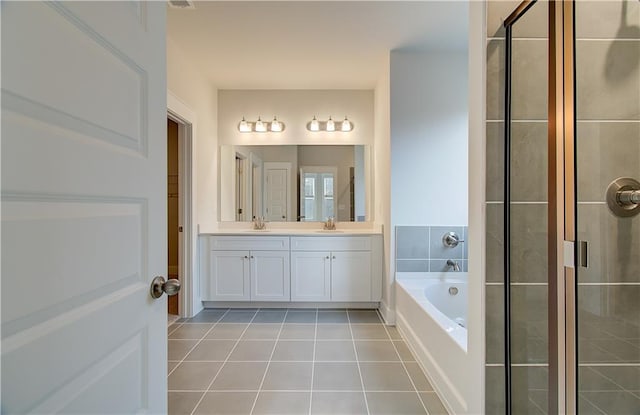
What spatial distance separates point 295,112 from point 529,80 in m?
2.94

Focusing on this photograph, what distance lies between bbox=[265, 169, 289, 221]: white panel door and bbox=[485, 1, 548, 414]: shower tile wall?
281 centimetres

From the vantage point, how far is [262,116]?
153 inches

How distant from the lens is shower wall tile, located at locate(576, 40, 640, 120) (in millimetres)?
1138

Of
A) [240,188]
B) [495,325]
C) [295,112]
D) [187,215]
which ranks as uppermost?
[295,112]

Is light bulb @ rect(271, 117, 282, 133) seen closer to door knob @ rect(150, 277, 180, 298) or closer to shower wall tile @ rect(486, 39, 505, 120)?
shower wall tile @ rect(486, 39, 505, 120)

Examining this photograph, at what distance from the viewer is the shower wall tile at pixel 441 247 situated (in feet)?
9.59

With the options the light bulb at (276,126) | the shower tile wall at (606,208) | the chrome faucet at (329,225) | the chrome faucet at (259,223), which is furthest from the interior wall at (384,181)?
the shower tile wall at (606,208)

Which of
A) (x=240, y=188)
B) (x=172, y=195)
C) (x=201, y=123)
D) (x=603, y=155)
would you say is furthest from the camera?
(x=172, y=195)

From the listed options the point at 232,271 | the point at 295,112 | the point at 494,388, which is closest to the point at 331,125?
the point at 295,112

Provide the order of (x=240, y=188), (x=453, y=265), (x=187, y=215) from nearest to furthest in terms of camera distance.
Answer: (x=453, y=265), (x=187, y=215), (x=240, y=188)

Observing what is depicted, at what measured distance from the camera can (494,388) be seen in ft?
4.30

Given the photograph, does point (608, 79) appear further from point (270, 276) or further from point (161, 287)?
point (270, 276)

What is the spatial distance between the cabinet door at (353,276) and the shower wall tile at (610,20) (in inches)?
97.4

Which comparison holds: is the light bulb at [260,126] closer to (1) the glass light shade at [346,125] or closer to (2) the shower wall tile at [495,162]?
(1) the glass light shade at [346,125]
